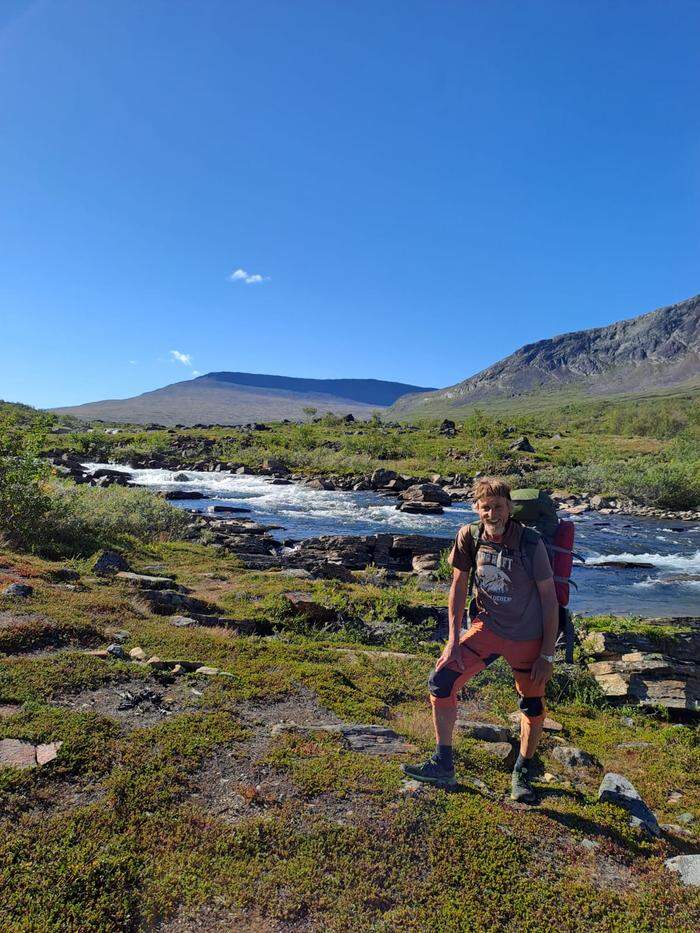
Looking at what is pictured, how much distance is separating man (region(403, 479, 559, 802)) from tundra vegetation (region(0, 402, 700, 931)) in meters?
0.45

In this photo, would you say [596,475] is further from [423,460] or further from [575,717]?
[575,717]

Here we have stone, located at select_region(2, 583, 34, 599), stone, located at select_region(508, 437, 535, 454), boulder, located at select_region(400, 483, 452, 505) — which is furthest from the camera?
stone, located at select_region(508, 437, 535, 454)

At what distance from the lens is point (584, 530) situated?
103 ft

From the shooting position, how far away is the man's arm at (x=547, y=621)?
4.81m

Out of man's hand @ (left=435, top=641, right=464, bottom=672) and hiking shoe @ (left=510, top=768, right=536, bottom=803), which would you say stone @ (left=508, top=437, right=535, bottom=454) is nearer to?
hiking shoe @ (left=510, top=768, right=536, bottom=803)

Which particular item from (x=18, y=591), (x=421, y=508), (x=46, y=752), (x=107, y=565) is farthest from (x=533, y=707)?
(x=421, y=508)

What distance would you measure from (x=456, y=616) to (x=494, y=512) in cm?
111

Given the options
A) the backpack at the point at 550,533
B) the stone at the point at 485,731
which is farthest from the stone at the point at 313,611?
the backpack at the point at 550,533

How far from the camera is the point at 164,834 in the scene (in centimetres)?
397

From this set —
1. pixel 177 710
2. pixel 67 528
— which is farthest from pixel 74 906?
pixel 67 528

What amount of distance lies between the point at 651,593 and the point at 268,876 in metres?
19.2

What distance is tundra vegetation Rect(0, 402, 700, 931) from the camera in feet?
11.7

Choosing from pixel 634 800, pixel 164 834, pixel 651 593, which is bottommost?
pixel 651 593

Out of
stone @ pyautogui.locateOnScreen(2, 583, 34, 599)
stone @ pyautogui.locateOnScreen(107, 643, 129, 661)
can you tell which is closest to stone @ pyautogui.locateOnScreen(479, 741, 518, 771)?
stone @ pyautogui.locateOnScreen(107, 643, 129, 661)
